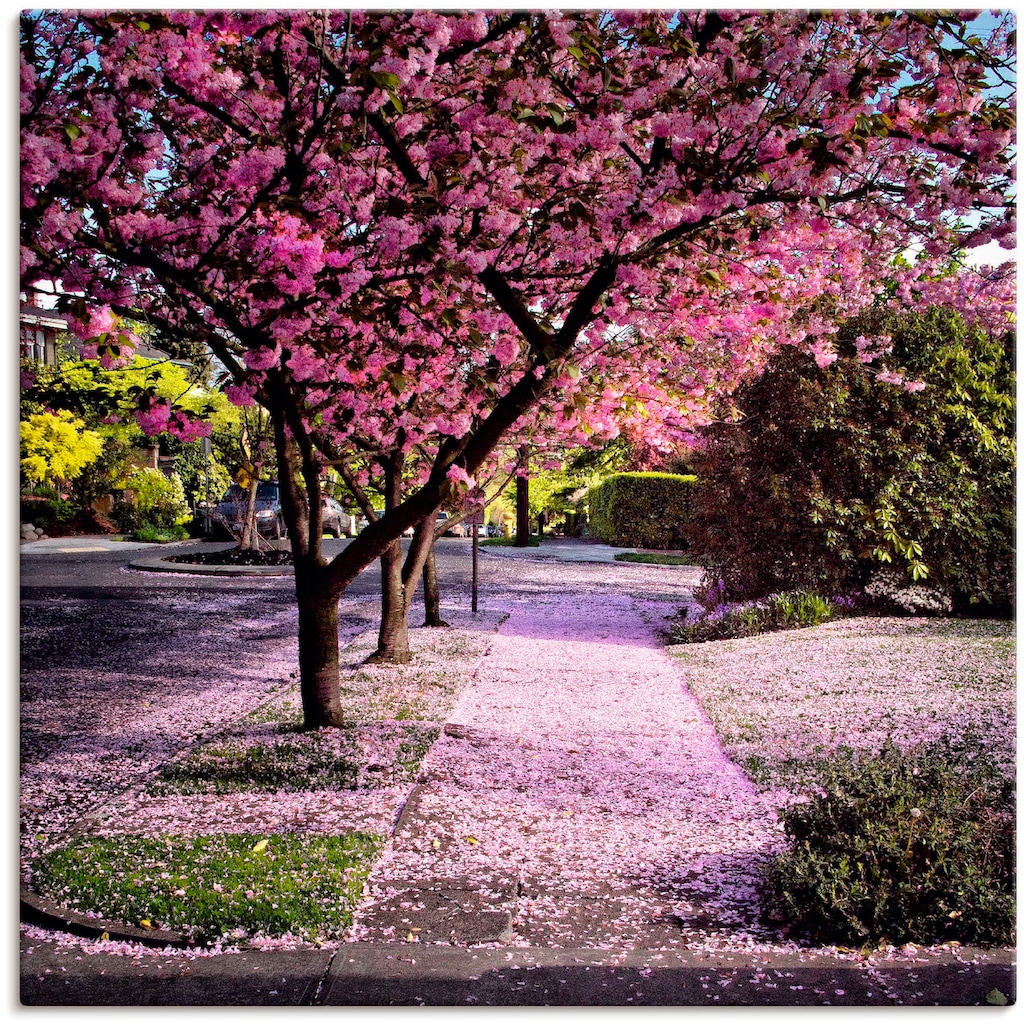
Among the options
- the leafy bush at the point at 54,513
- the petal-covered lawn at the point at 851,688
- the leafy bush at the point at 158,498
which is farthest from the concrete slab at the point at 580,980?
the leafy bush at the point at 158,498

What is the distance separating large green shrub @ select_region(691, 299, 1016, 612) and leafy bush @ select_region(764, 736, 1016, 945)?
7949 mm

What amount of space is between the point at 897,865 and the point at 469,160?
3.41 m

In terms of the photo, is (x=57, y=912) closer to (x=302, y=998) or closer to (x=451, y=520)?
(x=302, y=998)

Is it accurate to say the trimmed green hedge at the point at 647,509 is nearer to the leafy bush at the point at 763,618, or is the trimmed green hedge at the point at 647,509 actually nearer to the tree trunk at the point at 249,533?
the tree trunk at the point at 249,533

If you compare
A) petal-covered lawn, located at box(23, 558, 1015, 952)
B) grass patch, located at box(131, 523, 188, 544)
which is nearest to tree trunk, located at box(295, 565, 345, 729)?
petal-covered lawn, located at box(23, 558, 1015, 952)

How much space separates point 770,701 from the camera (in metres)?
8.14

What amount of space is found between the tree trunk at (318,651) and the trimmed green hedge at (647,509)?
2060 cm

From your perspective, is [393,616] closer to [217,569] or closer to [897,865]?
[897,865]

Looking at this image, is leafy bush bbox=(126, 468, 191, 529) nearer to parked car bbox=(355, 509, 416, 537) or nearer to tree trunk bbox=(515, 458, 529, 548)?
parked car bbox=(355, 509, 416, 537)

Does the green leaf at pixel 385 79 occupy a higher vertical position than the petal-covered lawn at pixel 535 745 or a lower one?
higher

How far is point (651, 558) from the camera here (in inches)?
945

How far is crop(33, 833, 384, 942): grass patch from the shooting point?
379cm

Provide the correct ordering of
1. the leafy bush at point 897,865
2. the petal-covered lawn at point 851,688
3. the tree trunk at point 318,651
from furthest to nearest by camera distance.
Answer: the petal-covered lawn at point 851,688, the tree trunk at point 318,651, the leafy bush at point 897,865

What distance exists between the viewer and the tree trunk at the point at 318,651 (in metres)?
6.25
